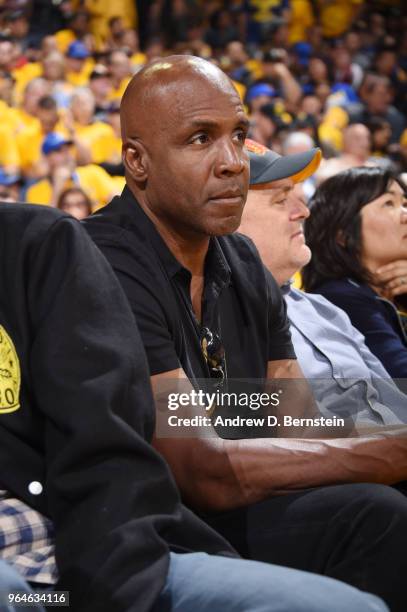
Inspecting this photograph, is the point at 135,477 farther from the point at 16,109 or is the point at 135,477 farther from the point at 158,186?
the point at 16,109

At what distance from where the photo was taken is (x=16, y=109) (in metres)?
8.60

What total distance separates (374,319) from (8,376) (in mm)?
1783

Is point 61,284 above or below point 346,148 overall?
above

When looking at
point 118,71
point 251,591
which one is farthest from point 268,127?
point 251,591

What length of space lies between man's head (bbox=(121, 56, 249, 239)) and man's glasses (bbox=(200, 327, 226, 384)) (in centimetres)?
21

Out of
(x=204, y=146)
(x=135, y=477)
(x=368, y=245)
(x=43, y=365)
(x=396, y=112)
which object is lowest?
(x=396, y=112)

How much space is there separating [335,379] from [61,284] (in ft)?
4.13

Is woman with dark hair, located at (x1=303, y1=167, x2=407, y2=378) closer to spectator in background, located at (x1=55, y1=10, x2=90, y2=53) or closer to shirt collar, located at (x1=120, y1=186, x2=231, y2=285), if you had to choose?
shirt collar, located at (x1=120, y1=186, x2=231, y2=285)

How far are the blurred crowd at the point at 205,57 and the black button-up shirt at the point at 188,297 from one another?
12.7 feet

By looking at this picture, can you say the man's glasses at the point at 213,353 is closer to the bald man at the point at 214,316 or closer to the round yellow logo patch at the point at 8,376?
the bald man at the point at 214,316

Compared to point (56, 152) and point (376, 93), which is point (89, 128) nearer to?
point (56, 152)

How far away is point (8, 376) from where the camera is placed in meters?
1.48

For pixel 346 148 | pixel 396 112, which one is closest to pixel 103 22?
pixel 396 112

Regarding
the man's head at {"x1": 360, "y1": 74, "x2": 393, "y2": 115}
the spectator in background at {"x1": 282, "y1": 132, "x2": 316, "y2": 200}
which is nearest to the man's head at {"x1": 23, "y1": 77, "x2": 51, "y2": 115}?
the spectator in background at {"x1": 282, "y1": 132, "x2": 316, "y2": 200}
